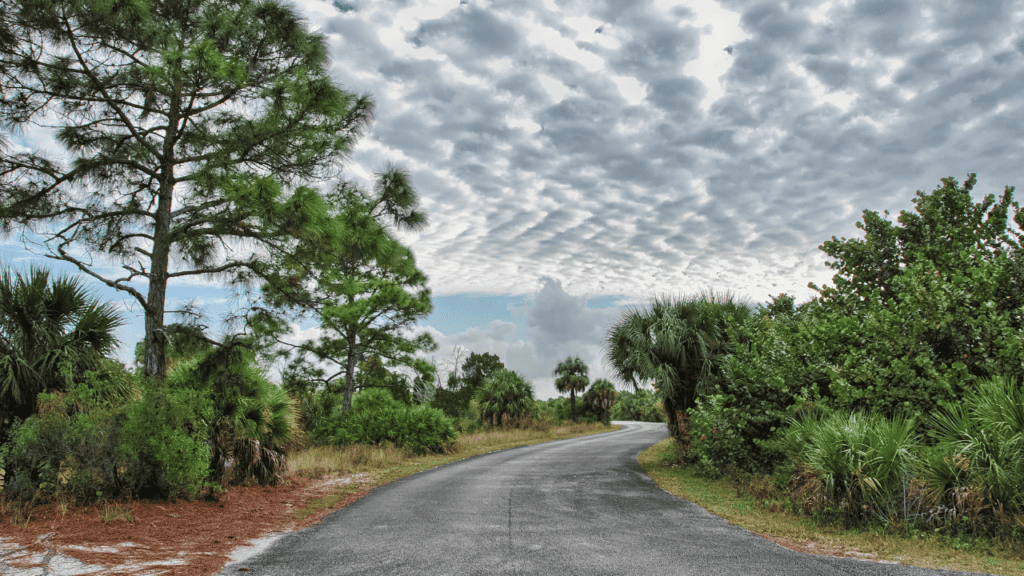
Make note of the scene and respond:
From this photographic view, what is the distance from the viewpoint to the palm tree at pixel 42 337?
788 cm

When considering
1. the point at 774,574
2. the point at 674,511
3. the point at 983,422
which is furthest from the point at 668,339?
the point at 774,574

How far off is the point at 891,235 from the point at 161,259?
49.4ft

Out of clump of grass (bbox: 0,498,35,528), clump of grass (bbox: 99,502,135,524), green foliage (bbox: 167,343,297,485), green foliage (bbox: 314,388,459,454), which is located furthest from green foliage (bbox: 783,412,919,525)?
green foliage (bbox: 314,388,459,454)

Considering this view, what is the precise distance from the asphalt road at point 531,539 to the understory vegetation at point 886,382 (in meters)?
1.79

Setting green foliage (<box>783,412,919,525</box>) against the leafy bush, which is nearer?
green foliage (<box>783,412,919,525</box>)

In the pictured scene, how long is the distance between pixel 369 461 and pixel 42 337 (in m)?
9.81

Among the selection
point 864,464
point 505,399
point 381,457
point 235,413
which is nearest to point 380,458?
point 381,457

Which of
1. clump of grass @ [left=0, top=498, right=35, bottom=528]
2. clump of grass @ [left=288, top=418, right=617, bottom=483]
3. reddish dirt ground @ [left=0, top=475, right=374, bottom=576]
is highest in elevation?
clump of grass @ [left=0, top=498, right=35, bottom=528]

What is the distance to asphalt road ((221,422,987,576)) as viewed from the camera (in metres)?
5.41

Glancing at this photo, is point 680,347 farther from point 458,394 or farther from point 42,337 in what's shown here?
point 458,394

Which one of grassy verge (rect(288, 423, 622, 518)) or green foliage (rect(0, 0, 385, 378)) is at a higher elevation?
green foliage (rect(0, 0, 385, 378))

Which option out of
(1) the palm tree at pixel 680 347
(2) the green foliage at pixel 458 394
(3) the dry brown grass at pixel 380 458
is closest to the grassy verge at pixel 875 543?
(1) the palm tree at pixel 680 347

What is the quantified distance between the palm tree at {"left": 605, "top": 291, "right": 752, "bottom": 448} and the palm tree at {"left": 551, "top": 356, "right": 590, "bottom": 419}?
26.9m

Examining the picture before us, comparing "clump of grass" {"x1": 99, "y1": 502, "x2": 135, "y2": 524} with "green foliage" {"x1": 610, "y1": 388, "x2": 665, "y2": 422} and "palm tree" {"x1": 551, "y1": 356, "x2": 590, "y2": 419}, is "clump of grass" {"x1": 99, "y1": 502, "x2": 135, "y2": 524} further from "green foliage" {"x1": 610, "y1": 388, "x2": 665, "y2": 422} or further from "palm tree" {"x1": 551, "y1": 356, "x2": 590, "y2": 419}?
"green foliage" {"x1": 610, "y1": 388, "x2": 665, "y2": 422}
